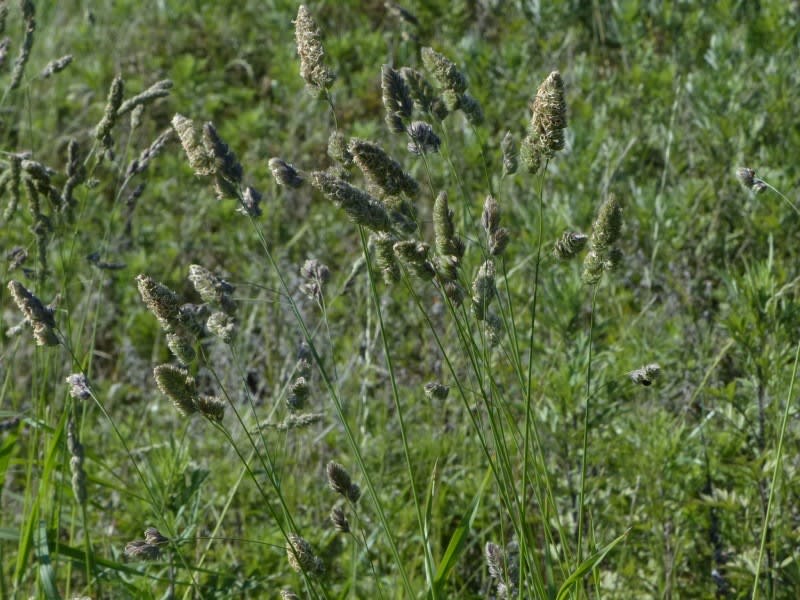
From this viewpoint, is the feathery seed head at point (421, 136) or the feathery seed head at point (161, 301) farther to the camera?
the feathery seed head at point (421, 136)

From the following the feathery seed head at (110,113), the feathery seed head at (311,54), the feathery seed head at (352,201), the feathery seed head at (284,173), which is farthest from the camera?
the feathery seed head at (110,113)

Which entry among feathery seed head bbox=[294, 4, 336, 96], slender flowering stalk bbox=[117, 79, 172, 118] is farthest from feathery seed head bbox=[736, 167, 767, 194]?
slender flowering stalk bbox=[117, 79, 172, 118]

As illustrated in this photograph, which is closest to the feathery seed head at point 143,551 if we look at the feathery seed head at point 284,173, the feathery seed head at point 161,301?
the feathery seed head at point 161,301

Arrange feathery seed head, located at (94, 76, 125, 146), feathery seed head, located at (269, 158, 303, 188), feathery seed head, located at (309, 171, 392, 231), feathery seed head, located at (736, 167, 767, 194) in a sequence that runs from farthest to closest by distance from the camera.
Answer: feathery seed head, located at (94, 76, 125, 146) → feathery seed head, located at (736, 167, 767, 194) → feathery seed head, located at (269, 158, 303, 188) → feathery seed head, located at (309, 171, 392, 231)

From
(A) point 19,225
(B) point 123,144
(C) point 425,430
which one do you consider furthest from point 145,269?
(C) point 425,430

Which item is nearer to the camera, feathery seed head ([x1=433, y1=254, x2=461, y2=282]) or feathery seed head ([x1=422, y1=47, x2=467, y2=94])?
feathery seed head ([x1=433, y1=254, x2=461, y2=282])

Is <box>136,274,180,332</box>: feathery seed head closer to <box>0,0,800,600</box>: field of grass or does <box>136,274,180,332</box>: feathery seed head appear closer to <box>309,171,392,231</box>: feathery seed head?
<box>0,0,800,600</box>: field of grass

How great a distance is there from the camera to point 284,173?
5.36ft

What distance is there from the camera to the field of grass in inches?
65.2

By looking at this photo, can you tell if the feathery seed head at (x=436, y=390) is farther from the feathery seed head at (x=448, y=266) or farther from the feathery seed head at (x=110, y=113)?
the feathery seed head at (x=110, y=113)

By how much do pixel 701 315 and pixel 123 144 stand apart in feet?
10.8

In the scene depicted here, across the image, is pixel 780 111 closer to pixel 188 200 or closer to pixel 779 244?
pixel 779 244

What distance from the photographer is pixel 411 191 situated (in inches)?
61.1

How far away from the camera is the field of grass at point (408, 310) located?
1657 millimetres
